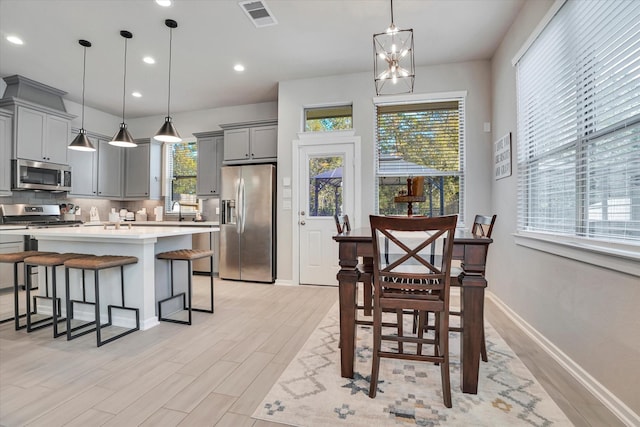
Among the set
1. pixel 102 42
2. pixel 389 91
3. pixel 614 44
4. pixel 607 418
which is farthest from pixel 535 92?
pixel 102 42

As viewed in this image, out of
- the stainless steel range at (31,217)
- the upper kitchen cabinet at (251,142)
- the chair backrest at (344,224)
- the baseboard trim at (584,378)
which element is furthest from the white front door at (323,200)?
the stainless steel range at (31,217)

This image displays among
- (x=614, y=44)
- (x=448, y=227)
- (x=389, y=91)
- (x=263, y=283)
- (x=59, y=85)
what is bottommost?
(x=263, y=283)

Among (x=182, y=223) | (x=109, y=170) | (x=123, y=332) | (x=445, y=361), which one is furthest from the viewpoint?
(x=109, y=170)

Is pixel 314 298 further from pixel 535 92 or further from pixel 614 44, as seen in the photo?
pixel 614 44

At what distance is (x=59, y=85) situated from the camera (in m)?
4.66

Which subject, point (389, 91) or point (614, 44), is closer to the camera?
point (614, 44)

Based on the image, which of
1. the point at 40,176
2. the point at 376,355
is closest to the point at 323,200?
the point at 376,355

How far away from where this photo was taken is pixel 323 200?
4434 mm

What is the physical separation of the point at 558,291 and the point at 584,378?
587mm

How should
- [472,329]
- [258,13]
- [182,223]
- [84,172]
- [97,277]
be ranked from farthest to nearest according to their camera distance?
[84,172], [182,223], [258,13], [97,277], [472,329]

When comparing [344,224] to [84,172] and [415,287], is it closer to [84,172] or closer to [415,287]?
[415,287]

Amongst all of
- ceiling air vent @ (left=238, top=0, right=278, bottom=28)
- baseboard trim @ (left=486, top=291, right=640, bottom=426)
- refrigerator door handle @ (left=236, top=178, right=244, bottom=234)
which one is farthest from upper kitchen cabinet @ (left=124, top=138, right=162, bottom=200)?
baseboard trim @ (left=486, top=291, right=640, bottom=426)

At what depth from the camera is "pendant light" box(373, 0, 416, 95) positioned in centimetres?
211

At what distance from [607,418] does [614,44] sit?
201 cm
